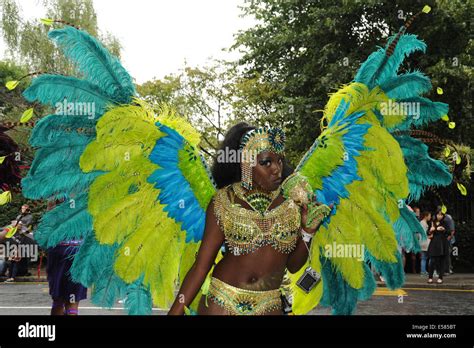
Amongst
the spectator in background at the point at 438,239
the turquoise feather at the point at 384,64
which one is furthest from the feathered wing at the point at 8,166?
the spectator in background at the point at 438,239

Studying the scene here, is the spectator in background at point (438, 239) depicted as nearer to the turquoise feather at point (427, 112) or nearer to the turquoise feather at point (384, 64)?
the turquoise feather at point (427, 112)

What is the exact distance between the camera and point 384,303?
35.5ft

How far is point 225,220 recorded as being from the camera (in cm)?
346

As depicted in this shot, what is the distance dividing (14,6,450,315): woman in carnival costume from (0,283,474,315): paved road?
18.7 feet

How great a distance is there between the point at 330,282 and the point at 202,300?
0.94 meters

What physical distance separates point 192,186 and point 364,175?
1062 millimetres

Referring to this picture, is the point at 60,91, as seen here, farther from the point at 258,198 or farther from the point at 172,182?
the point at 258,198

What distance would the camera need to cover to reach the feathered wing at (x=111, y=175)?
145 inches

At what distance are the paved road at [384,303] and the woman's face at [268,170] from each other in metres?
6.43

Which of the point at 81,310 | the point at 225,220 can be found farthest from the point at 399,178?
the point at 81,310

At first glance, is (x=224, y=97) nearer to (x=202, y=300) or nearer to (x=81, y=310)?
(x=81, y=310)

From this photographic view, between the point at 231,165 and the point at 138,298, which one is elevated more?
the point at 231,165

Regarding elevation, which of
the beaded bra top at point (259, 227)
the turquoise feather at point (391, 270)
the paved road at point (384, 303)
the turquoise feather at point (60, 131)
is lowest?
the paved road at point (384, 303)

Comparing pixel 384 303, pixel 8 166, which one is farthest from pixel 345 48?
pixel 8 166
